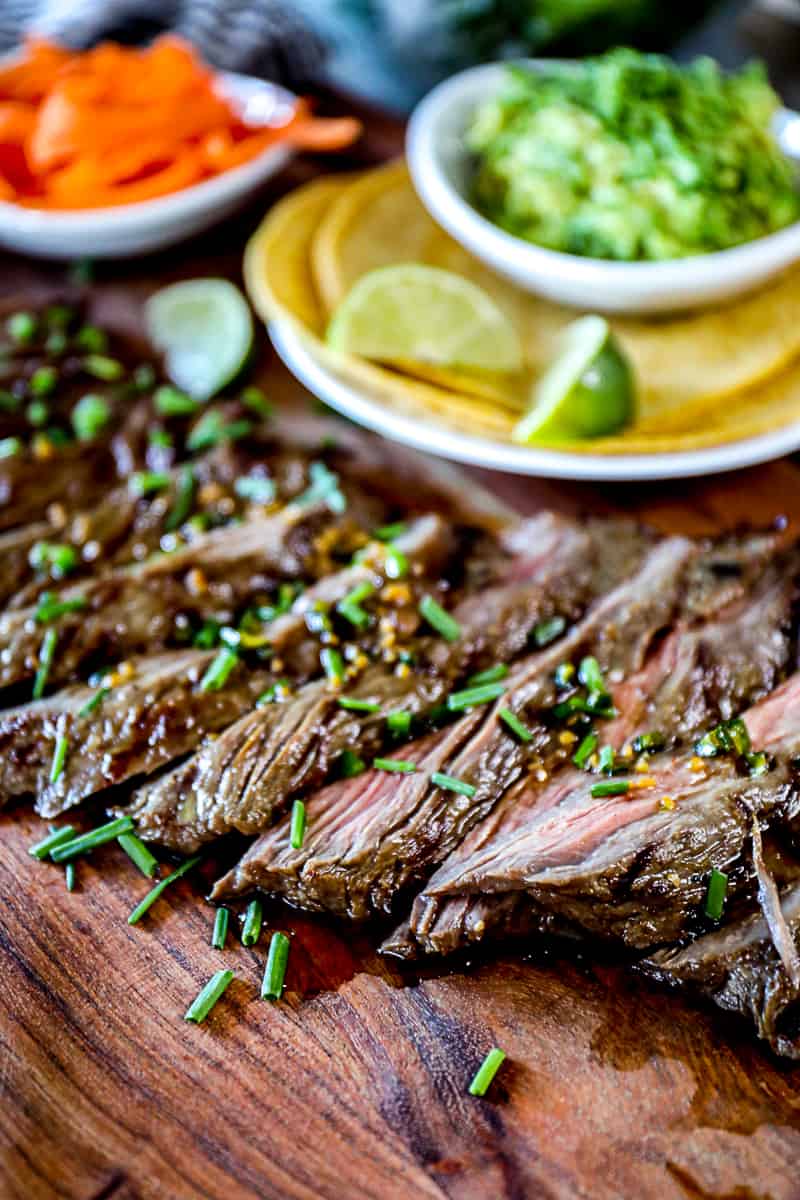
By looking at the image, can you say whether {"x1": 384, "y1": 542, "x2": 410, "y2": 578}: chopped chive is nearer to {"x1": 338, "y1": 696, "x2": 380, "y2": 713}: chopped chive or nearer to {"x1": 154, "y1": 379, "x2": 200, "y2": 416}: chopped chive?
{"x1": 338, "y1": 696, "x2": 380, "y2": 713}: chopped chive

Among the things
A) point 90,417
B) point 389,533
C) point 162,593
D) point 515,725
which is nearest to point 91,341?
point 90,417

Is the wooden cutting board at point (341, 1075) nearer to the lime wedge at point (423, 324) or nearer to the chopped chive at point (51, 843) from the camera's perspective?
the chopped chive at point (51, 843)

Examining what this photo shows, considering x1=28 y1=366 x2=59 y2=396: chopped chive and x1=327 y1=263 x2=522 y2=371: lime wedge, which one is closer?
x1=327 y1=263 x2=522 y2=371: lime wedge

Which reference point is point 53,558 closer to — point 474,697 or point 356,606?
point 356,606

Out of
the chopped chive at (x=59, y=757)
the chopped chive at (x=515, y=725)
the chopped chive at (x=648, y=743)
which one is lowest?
the chopped chive at (x=59, y=757)

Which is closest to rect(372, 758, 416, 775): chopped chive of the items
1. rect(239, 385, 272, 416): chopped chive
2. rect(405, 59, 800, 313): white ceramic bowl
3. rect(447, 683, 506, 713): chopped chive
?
rect(447, 683, 506, 713): chopped chive

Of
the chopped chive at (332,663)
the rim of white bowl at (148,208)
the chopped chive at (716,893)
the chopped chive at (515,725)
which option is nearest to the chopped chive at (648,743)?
the chopped chive at (515,725)

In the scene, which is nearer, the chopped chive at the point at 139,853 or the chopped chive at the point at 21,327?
the chopped chive at the point at 139,853
